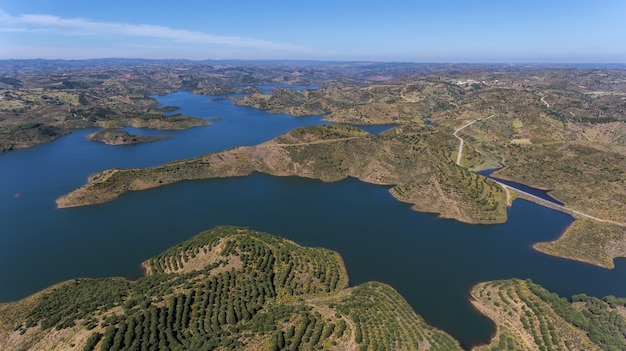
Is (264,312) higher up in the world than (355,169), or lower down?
lower down

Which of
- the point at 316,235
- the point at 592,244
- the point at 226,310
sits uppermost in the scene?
the point at 226,310

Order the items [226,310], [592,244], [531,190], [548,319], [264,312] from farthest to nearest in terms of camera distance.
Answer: [531,190], [592,244], [548,319], [264,312], [226,310]

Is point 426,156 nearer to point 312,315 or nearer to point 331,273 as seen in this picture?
point 331,273

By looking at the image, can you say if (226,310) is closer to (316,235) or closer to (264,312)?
(264,312)

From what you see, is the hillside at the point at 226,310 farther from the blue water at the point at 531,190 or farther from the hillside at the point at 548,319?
the blue water at the point at 531,190

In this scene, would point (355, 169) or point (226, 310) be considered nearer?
point (226, 310)

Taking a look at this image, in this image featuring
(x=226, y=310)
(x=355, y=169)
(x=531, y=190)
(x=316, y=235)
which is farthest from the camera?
(x=355, y=169)

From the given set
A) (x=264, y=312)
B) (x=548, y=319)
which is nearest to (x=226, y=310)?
(x=264, y=312)
